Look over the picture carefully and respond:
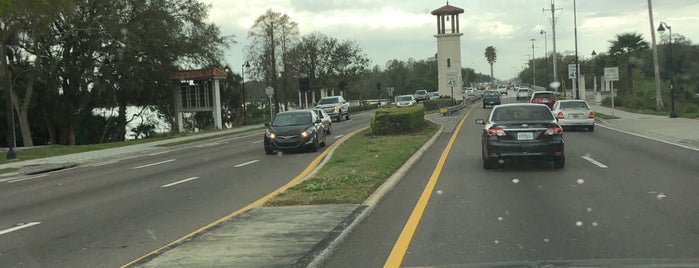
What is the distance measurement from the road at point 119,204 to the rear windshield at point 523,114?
16.1 feet

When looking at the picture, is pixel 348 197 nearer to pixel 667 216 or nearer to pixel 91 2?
pixel 667 216

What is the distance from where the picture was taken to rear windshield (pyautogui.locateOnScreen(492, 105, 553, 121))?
13430mm

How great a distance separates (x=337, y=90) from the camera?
74.8 m

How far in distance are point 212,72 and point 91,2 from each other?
9940 millimetres

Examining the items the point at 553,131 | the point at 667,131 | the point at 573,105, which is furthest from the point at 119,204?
the point at 573,105

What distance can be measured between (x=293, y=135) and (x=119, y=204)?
30.1 feet

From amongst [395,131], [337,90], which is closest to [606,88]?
[337,90]

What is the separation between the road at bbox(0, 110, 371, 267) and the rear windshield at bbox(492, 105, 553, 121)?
4910 millimetres

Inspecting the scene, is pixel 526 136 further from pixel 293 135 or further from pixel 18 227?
pixel 18 227

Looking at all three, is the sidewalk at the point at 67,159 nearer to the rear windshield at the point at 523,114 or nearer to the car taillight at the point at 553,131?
the rear windshield at the point at 523,114

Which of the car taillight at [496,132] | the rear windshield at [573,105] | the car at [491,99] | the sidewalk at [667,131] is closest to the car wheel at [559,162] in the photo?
the car taillight at [496,132]

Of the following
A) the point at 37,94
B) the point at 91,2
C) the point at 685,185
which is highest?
the point at 91,2

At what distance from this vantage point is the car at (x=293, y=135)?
1970 cm

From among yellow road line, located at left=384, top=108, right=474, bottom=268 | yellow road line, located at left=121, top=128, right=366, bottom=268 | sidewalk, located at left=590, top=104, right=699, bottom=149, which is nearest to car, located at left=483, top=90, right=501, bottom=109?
sidewalk, located at left=590, top=104, right=699, bottom=149
